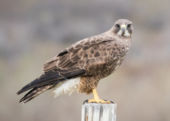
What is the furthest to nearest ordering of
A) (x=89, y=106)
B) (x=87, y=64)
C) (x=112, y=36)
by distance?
1. (x=112, y=36)
2. (x=87, y=64)
3. (x=89, y=106)

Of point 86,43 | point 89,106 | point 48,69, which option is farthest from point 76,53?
point 89,106

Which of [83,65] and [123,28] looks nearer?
[83,65]

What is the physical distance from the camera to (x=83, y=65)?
2.23 meters

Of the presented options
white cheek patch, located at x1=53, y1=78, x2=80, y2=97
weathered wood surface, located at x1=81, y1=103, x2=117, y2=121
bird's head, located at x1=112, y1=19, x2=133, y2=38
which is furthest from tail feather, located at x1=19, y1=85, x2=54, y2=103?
bird's head, located at x1=112, y1=19, x2=133, y2=38

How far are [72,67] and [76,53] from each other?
15 centimetres

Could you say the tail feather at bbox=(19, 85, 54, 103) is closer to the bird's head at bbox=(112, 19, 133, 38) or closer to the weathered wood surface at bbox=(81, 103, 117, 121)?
the weathered wood surface at bbox=(81, 103, 117, 121)

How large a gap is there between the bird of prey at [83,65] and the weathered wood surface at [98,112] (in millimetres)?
212


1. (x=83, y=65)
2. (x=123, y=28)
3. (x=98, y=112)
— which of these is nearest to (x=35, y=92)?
(x=83, y=65)

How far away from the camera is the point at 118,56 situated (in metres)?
2.26

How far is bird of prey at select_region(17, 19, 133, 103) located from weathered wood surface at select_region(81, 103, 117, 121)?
0.70ft

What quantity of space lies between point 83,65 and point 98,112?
494 millimetres

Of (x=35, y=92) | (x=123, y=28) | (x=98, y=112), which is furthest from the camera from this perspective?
(x=123, y=28)

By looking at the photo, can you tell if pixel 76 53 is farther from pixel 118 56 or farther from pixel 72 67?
pixel 118 56

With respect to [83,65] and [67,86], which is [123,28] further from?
[67,86]
